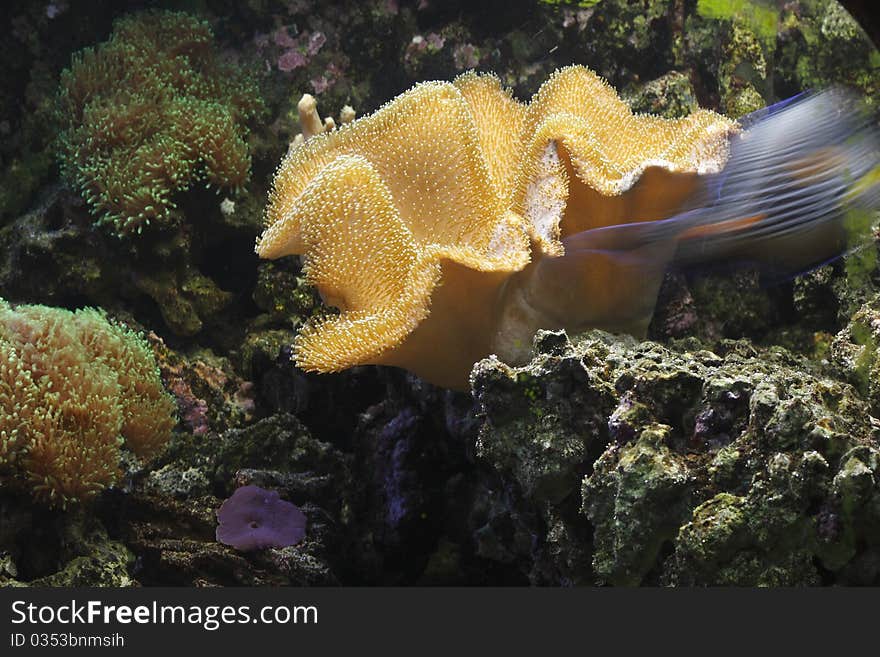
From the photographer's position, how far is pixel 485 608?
1607 millimetres

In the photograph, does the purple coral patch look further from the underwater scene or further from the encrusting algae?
the encrusting algae

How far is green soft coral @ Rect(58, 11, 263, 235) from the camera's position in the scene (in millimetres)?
3000

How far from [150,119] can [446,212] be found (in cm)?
150

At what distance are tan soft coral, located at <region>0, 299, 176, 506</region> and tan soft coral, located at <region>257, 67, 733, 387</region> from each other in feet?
2.44

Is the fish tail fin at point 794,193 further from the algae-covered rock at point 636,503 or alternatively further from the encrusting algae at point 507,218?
the algae-covered rock at point 636,503

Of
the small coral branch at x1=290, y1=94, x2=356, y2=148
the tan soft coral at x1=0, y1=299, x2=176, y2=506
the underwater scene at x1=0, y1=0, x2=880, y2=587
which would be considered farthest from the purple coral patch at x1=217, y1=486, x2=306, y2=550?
the small coral branch at x1=290, y1=94, x2=356, y2=148

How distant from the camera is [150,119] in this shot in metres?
3.08

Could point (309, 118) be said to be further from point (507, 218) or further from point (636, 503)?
point (636, 503)

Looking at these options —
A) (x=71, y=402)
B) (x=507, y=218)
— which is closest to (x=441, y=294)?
(x=507, y=218)

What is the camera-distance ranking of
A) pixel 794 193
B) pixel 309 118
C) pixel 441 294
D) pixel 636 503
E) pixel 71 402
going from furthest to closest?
pixel 309 118 → pixel 71 402 → pixel 441 294 → pixel 794 193 → pixel 636 503

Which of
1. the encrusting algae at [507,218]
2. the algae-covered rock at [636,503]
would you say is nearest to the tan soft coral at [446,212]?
the encrusting algae at [507,218]

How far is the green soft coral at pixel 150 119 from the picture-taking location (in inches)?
118

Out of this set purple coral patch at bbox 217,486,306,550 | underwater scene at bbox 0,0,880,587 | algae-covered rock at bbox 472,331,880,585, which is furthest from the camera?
purple coral patch at bbox 217,486,306,550

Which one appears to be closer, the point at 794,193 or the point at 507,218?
the point at 794,193
